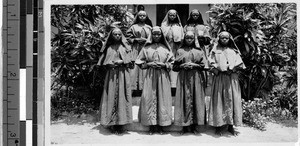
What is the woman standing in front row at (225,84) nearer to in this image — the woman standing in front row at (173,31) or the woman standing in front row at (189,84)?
the woman standing in front row at (189,84)

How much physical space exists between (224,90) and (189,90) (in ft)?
0.73

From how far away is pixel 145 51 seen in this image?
2758 mm

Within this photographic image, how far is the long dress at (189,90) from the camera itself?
2.75 metres

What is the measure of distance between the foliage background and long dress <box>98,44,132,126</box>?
63mm

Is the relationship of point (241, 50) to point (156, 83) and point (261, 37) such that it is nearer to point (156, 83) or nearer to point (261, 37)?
point (261, 37)

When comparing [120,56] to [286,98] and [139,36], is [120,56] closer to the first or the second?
[139,36]

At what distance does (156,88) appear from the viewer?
276 centimetres

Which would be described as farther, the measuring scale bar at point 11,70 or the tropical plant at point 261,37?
the tropical plant at point 261,37

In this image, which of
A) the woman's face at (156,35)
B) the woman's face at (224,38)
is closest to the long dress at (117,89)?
the woman's face at (156,35)

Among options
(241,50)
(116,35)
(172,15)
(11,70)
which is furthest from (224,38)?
(11,70)

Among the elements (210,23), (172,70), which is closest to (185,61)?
(172,70)

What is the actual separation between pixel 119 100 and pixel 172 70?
39 centimetres

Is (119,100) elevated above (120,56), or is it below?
below

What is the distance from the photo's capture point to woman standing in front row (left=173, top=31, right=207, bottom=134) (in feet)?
9.03
